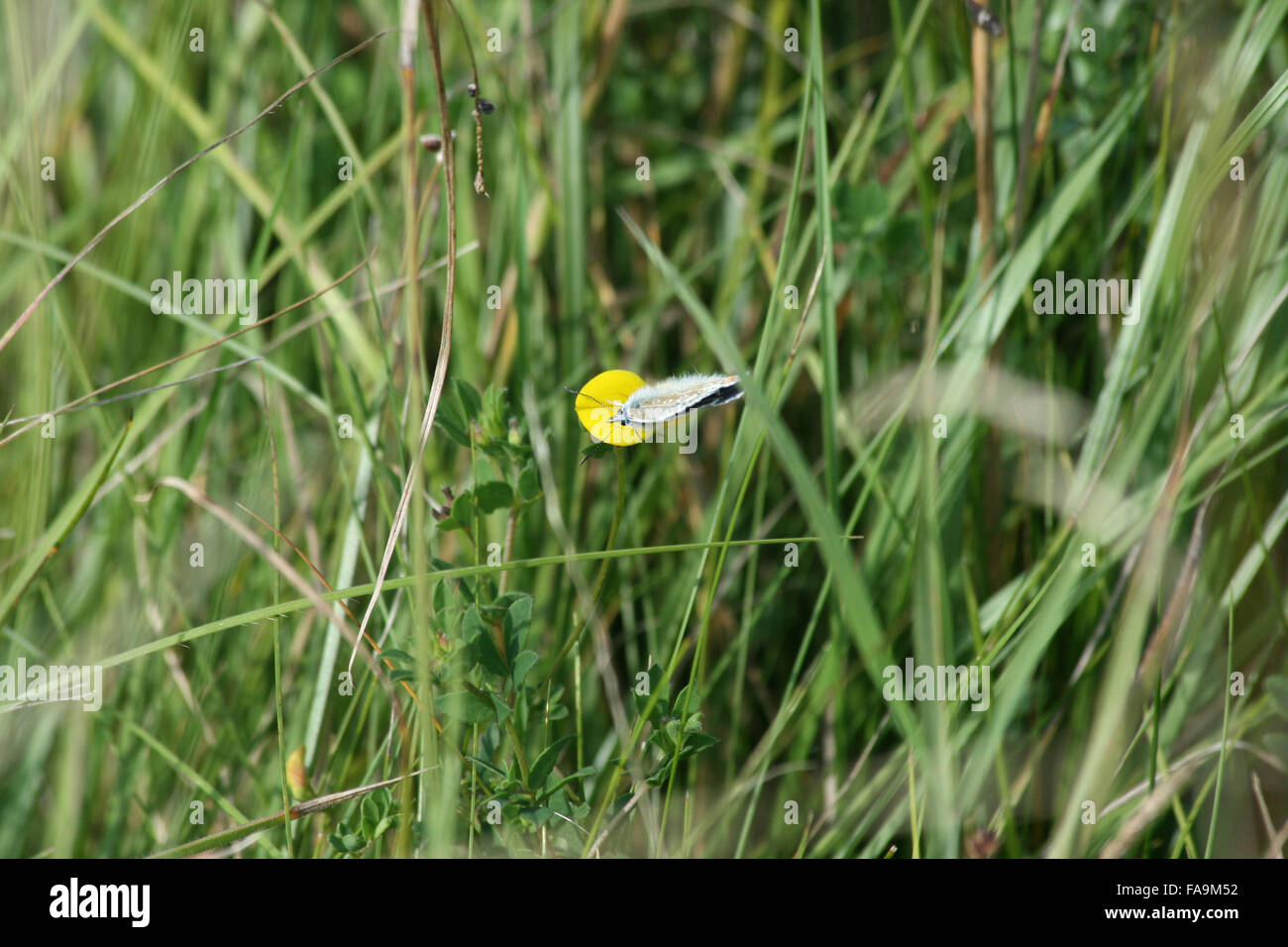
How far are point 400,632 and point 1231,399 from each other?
2.90 ft

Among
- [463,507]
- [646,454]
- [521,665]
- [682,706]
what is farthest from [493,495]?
[646,454]

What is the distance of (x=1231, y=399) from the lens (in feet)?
2.90

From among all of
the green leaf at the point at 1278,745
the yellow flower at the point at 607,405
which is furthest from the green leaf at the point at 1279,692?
the yellow flower at the point at 607,405

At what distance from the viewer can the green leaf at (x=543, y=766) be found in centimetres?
71

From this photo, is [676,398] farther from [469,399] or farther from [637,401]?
[469,399]

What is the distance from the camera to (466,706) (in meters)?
0.70

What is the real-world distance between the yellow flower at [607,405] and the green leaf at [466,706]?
24cm

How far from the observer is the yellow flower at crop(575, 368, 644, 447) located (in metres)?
0.69

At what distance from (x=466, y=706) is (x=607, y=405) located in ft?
0.90

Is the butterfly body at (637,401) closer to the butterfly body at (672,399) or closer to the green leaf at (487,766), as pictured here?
the butterfly body at (672,399)

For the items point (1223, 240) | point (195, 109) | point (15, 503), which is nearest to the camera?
point (1223, 240)
